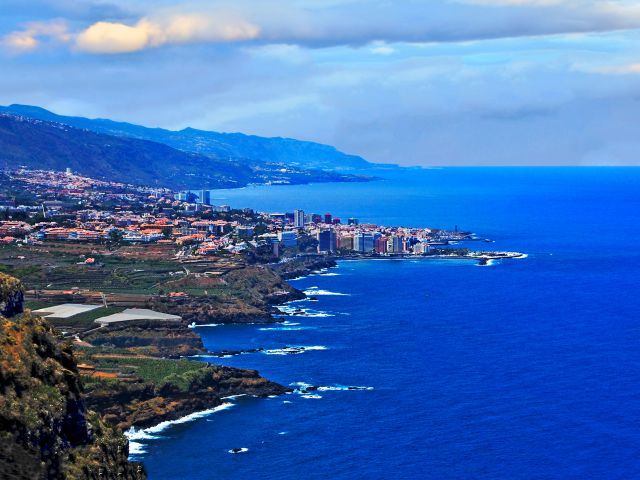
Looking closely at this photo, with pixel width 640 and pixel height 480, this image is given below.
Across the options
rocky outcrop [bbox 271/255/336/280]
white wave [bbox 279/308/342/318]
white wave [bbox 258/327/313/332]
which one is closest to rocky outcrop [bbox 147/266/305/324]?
white wave [bbox 279/308/342/318]

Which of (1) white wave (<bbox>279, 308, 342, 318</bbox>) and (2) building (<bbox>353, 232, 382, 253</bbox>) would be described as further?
(2) building (<bbox>353, 232, 382, 253</bbox>)

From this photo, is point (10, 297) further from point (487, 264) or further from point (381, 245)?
point (381, 245)

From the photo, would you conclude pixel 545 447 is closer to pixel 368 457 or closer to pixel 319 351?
pixel 368 457

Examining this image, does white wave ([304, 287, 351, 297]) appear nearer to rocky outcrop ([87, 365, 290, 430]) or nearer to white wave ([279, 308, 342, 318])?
white wave ([279, 308, 342, 318])

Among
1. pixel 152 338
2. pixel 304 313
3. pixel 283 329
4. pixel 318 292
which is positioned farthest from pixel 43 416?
pixel 318 292

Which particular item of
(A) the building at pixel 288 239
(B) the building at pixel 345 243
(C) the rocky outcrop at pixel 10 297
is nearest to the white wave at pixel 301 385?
(C) the rocky outcrop at pixel 10 297
